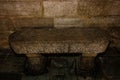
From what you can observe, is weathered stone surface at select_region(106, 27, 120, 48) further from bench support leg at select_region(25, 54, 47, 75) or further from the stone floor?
bench support leg at select_region(25, 54, 47, 75)

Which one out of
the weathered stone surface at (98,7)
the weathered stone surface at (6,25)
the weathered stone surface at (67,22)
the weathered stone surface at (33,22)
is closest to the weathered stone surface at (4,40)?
the weathered stone surface at (6,25)

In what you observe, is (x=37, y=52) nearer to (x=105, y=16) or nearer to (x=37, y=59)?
A: (x=37, y=59)

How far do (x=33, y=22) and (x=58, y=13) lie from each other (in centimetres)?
63

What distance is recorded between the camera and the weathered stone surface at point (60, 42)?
131 inches

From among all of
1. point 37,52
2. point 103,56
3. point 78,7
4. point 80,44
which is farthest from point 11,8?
point 103,56

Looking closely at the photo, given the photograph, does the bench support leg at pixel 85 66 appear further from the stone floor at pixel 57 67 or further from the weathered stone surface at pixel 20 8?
the weathered stone surface at pixel 20 8

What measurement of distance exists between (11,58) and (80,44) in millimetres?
1983

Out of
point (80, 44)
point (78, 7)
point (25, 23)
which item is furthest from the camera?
point (25, 23)

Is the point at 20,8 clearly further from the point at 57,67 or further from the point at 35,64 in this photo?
the point at 57,67

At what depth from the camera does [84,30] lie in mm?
3643

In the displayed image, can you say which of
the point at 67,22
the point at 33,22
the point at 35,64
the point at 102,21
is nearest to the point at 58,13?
the point at 67,22

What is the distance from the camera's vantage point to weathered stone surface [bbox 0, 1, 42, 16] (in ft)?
11.6

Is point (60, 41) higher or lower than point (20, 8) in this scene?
→ lower

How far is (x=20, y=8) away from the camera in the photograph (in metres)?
3.61
